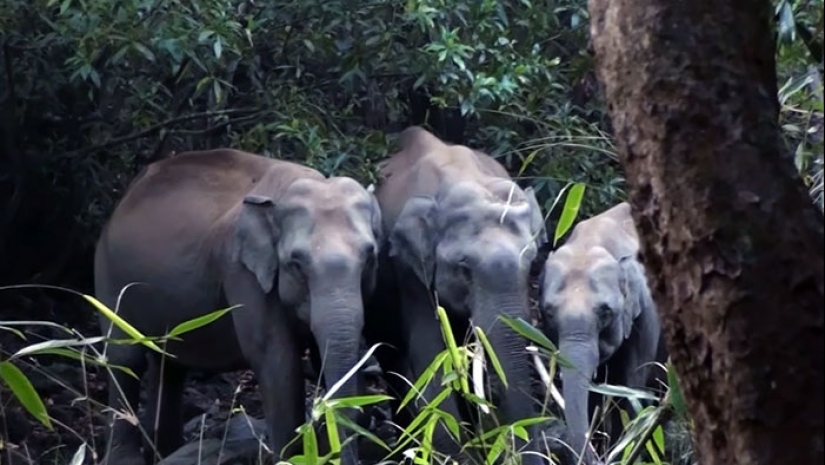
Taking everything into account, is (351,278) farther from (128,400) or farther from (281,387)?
(128,400)

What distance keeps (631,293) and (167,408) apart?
7.12 feet

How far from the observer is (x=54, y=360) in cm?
826

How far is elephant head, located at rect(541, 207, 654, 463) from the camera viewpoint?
251 inches

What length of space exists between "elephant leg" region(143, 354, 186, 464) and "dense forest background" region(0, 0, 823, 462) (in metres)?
0.93

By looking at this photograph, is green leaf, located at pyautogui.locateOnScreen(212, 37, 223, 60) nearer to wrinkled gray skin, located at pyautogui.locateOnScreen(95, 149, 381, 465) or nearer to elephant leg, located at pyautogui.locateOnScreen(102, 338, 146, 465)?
wrinkled gray skin, located at pyautogui.locateOnScreen(95, 149, 381, 465)

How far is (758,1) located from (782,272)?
1.18 feet

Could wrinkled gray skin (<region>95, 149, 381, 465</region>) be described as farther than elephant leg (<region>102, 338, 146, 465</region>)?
No

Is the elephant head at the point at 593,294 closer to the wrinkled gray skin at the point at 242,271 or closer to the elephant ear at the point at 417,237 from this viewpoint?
the elephant ear at the point at 417,237

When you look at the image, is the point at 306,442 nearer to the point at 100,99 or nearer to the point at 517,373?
the point at 517,373

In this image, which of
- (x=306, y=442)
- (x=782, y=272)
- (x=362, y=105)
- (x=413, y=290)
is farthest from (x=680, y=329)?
(x=362, y=105)

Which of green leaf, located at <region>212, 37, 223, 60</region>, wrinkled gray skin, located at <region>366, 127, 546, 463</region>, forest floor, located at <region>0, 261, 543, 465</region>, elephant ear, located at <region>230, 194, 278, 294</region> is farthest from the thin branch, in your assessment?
green leaf, located at <region>212, 37, 223, 60</region>

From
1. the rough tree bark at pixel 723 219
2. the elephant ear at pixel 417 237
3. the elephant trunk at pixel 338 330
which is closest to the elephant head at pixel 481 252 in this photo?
the elephant ear at pixel 417 237

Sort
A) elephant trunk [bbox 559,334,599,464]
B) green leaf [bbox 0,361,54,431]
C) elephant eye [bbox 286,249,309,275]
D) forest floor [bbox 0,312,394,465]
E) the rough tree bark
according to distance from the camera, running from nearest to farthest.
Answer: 1. the rough tree bark
2. green leaf [bbox 0,361,54,431]
3. elephant trunk [bbox 559,334,599,464]
4. elephant eye [bbox 286,249,309,275]
5. forest floor [bbox 0,312,394,465]

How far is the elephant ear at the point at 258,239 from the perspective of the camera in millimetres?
6594
